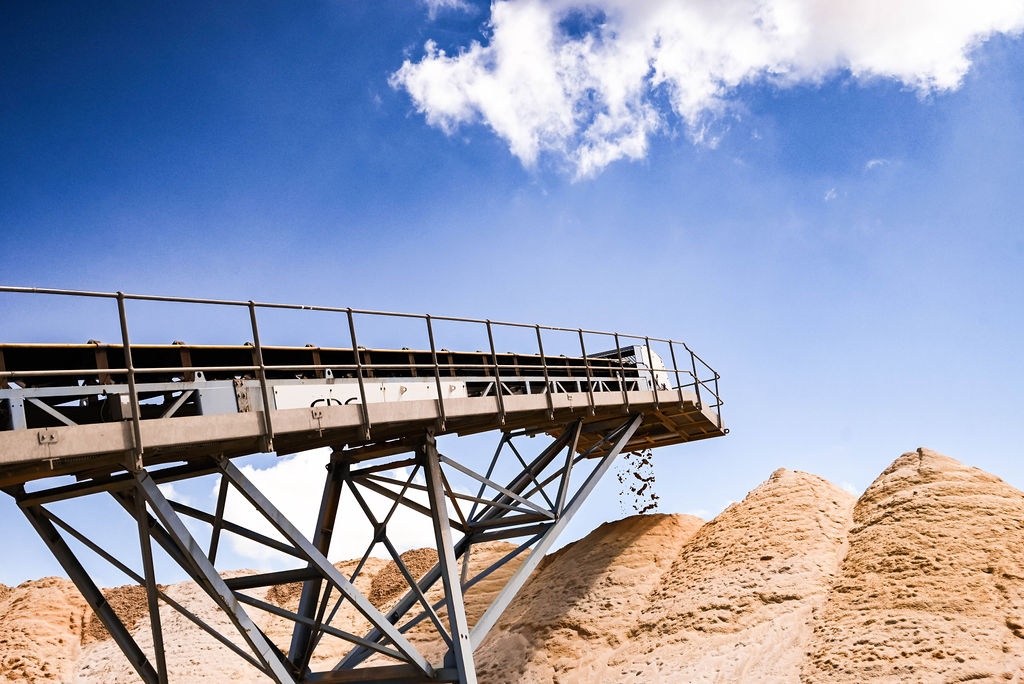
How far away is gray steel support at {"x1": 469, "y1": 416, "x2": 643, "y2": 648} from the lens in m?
11.8

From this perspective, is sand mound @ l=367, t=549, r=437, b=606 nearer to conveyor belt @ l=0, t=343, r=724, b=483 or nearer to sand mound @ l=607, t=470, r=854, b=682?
sand mound @ l=607, t=470, r=854, b=682

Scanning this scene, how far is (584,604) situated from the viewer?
17.7 meters

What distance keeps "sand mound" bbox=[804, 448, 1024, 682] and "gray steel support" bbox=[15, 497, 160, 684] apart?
10.0 meters

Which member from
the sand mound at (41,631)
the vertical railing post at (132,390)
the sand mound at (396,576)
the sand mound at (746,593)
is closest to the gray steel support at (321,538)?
the vertical railing post at (132,390)

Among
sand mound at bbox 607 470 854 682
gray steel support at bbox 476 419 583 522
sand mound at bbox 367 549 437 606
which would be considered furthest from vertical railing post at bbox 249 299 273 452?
sand mound at bbox 367 549 437 606

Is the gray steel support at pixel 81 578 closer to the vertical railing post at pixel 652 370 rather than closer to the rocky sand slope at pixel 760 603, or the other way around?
the rocky sand slope at pixel 760 603

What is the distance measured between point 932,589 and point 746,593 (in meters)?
3.35

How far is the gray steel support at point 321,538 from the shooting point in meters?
Result: 11.4

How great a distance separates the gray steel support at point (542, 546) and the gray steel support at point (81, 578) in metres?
4.25

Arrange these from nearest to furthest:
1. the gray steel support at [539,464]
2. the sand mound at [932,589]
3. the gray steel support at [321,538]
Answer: the gray steel support at [321,538]
the sand mound at [932,589]
the gray steel support at [539,464]

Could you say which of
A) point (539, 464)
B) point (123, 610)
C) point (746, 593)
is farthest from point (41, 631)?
point (746, 593)

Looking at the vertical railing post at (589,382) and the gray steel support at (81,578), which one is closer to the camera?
the gray steel support at (81,578)

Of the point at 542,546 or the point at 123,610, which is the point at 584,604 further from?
the point at 123,610

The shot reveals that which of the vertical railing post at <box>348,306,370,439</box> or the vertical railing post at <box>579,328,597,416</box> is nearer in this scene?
the vertical railing post at <box>348,306,370,439</box>
